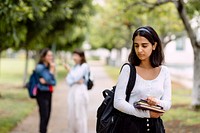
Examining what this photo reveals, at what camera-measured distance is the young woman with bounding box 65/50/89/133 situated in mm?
8102

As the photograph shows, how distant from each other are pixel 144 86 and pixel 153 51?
0.35m

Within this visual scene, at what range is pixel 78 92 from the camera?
26.7 ft

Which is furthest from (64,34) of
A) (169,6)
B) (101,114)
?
(101,114)

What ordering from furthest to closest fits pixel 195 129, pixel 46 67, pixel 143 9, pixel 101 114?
pixel 143 9 < pixel 195 129 < pixel 46 67 < pixel 101 114

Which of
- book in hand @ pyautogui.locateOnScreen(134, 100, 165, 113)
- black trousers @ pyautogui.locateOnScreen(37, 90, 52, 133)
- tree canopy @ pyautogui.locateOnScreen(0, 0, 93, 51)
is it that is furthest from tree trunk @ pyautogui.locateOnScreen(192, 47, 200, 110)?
book in hand @ pyautogui.locateOnScreen(134, 100, 165, 113)

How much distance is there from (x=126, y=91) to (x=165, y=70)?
A: 464 mm

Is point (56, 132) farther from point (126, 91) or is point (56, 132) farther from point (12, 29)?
point (126, 91)

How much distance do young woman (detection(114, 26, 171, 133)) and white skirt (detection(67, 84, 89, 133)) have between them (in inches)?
175

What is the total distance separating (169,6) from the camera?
1992 cm

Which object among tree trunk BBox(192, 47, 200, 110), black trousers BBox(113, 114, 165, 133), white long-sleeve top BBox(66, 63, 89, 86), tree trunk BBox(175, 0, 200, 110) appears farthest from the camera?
tree trunk BBox(192, 47, 200, 110)

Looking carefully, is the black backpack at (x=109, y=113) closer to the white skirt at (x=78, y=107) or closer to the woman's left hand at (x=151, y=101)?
the woman's left hand at (x=151, y=101)

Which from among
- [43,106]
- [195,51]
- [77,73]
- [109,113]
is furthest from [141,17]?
[109,113]

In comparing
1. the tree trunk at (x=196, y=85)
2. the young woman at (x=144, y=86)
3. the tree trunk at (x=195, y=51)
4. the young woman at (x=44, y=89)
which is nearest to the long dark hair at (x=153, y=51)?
the young woman at (x=144, y=86)

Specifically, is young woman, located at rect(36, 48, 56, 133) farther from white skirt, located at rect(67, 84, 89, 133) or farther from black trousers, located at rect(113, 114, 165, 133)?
black trousers, located at rect(113, 114, 165, 133)
